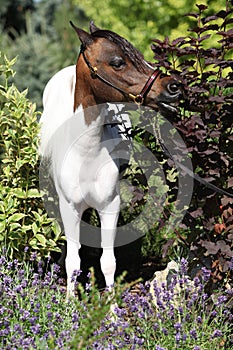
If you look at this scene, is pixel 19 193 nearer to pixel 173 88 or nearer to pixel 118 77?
pixel 118 77

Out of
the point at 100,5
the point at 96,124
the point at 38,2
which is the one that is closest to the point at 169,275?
the point at 96,124

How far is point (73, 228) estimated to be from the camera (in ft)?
11.8

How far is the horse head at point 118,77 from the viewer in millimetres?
3076

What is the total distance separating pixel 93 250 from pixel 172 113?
2027mm

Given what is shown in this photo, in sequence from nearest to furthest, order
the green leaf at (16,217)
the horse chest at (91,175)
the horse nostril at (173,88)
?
the horse nostril at (173,88), the horse chest at (91,175), the green leaf at (16,217)

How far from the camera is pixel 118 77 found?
3195 millimetres

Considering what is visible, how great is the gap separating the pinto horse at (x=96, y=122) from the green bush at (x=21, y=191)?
0.73 feet

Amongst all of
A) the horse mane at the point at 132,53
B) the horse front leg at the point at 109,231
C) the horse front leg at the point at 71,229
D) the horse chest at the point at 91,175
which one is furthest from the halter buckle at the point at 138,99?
the horse front leg at the point at 71,229

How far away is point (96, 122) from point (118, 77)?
1.05ft

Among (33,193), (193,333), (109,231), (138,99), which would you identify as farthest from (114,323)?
(33,193)

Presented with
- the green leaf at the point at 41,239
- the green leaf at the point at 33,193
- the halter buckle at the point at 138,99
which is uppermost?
the halter buckle at the point at 138,99

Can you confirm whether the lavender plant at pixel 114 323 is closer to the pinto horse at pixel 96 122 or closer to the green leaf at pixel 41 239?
the pinto horse at pixel 96 122

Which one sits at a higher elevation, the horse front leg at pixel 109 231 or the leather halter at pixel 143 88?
the leather halter at pixel 143 88

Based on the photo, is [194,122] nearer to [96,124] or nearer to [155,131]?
[155,131]
